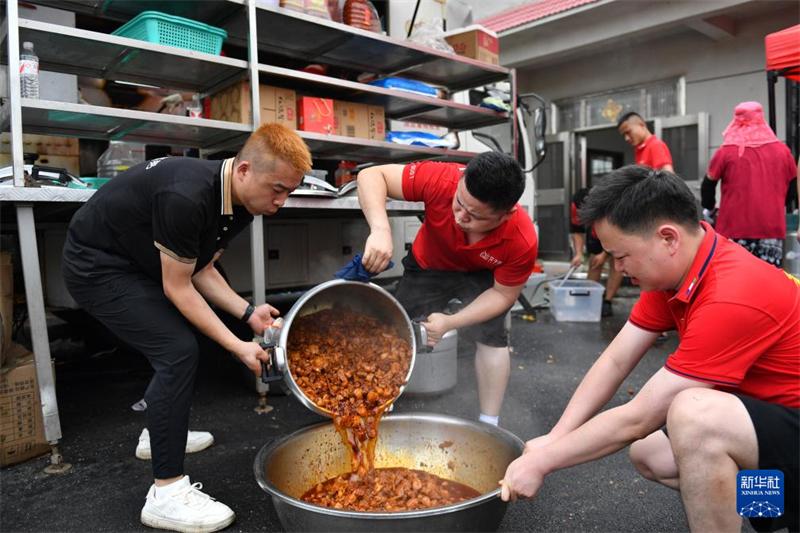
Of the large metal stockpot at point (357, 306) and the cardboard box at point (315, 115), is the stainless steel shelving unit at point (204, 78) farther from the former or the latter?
the large metal stockpot at point (357, 306)

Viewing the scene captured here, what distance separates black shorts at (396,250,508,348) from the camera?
2.94 metres

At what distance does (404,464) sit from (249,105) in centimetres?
249

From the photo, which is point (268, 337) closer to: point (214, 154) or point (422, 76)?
point (214, 154)

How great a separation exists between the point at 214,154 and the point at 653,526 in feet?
13.1

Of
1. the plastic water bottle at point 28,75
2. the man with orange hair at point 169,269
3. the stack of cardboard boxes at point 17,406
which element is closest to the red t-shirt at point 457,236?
the man with orange hair at point 169,269

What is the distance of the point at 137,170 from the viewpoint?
7.42 feet

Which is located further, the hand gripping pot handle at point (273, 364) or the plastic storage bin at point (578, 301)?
the plastic storage bin at point (578, 301)

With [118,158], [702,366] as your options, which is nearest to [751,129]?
[702,366]

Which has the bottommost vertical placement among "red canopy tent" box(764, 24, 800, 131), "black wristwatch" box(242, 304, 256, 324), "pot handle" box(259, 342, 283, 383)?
"pot handle" box(259, 342, 283, 383)

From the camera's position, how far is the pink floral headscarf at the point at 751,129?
14.9ft

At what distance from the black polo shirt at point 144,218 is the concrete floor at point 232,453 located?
1.02 metres

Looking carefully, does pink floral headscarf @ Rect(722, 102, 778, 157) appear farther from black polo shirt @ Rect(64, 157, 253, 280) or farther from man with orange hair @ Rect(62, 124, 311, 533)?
black polo shirt @ Rect(64, 157, 253, 280)

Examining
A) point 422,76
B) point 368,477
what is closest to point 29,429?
point 368,477

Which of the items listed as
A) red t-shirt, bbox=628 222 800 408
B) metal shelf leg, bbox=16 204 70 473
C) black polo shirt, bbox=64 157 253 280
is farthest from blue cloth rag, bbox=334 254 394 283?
metal shelf leg, bbox=16 204 70 473
